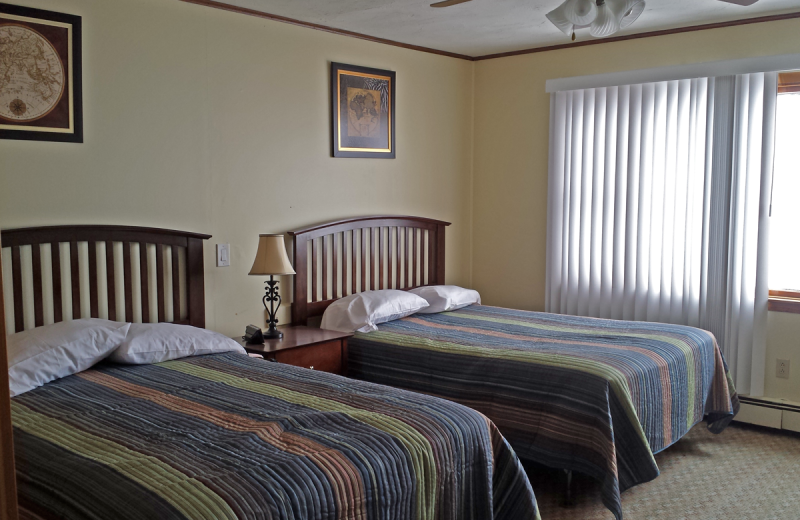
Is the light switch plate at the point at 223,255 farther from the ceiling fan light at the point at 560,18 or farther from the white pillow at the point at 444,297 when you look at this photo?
the ceiling fan light at the point at 560,18

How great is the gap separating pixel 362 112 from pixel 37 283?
217cm

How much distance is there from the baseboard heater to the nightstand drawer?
2361 mm

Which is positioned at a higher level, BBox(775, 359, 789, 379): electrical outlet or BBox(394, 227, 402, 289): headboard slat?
BBox(394, 227, 402, 289): headboard slat

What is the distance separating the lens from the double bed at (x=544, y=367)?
283cm

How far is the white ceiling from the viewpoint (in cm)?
353

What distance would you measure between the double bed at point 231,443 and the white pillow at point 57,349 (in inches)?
2.5

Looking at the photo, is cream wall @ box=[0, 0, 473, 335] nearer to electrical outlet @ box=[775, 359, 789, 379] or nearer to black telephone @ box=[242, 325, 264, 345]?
black telephone @ box=[242, 325, 264, 345]

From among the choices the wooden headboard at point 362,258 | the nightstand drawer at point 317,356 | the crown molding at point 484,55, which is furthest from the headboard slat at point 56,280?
the crown molding at point 484,55

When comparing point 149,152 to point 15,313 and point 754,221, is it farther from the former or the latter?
point 754,221

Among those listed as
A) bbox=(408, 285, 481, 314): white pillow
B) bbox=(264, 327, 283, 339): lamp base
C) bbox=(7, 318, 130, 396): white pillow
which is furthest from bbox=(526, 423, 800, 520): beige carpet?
bbox=(7, 318, 130, 396): white pillow

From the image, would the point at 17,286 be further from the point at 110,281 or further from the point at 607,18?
the point at 607,18

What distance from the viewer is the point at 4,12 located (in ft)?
9.13

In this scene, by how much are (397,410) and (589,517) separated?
118cm

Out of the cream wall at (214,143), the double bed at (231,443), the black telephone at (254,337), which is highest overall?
the cream wall at (214,143)
